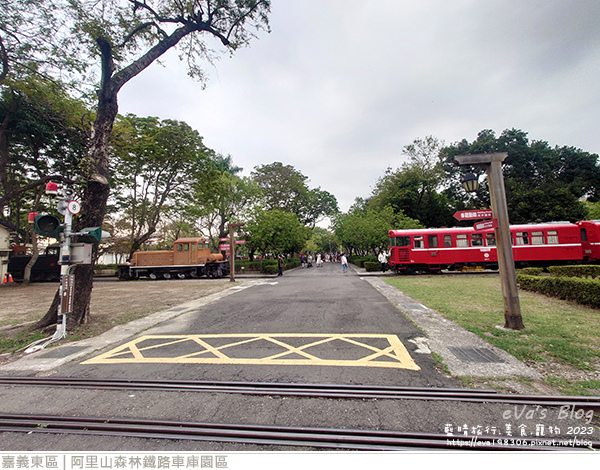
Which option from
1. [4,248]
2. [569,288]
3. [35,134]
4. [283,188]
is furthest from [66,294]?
A: [283,188]

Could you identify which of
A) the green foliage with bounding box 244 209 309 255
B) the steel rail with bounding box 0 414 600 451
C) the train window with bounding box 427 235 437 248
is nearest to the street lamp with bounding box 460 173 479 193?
the steel rail with bounding box 0 414 600 451

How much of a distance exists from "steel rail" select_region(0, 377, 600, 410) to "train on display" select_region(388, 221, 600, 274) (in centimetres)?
1571

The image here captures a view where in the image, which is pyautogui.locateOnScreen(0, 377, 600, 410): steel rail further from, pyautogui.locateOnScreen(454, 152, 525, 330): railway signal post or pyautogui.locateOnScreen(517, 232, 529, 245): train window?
pyautogui.locateOnScreen(517, 232, 529, 245): train window

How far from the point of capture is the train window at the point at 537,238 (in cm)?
1619

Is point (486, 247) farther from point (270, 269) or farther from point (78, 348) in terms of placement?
point (78, 348)

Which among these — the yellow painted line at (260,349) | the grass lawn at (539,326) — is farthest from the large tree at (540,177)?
the yellow painted line at (260,349)

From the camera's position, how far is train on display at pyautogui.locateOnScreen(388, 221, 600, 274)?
52.3 ft

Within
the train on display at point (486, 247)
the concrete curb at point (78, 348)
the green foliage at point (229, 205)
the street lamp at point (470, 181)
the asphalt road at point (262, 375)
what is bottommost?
the concrete curb at point (78, 348)

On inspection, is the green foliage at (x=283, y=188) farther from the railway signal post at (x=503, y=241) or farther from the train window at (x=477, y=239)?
the railway signal post at (x=503, y=241)

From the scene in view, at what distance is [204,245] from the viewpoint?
2150cm

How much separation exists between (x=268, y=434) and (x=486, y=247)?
1909 centimetres

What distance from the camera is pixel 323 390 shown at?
119 inches

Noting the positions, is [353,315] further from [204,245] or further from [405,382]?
[204,245]

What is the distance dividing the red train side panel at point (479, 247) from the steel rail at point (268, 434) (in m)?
16.6
